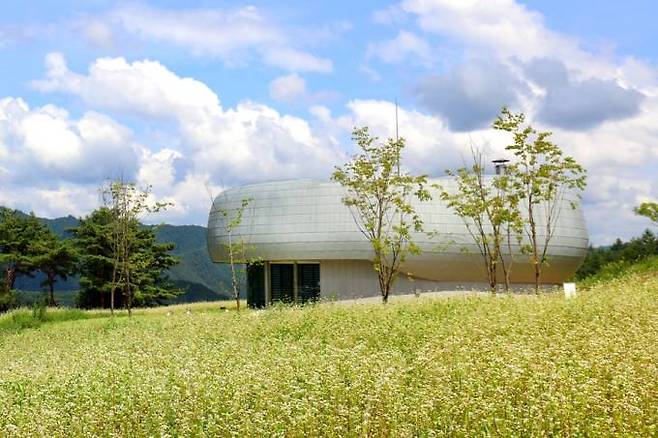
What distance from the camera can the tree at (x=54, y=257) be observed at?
51.8m

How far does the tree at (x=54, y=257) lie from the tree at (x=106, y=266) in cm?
70

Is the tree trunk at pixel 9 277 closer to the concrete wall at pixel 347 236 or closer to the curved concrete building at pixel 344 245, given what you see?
the curved concrete building at pixel 344 245

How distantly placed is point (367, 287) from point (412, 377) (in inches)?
1197

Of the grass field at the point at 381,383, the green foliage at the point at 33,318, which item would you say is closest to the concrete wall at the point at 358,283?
the green foliage at the point at 33,318

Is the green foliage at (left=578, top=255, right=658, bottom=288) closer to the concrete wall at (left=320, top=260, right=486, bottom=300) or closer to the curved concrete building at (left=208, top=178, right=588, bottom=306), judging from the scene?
the curved concrete building at (left=208, top=178, right=588, bottom=306)

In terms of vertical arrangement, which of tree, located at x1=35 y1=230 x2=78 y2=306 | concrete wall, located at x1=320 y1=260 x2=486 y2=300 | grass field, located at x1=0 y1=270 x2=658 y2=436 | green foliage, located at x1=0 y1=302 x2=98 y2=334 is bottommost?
green foliage, located at x1=0 y1=302 x2=98 y2=334

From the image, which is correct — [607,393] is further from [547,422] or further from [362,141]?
[362,141]

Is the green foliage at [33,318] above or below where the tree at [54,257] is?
below

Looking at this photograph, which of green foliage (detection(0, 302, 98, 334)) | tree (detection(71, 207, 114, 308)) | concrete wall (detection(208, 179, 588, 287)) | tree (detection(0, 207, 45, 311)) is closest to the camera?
green foliage (detection(0, 302, 98, 334))

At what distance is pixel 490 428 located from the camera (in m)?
6.91

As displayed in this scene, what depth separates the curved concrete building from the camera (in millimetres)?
38500

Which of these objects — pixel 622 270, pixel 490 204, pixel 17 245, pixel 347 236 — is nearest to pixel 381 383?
pixel 490 204

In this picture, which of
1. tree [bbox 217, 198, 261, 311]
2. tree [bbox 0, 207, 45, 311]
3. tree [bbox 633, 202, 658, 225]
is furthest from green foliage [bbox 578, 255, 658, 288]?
tree [bbox 0, 207, 45, 311]

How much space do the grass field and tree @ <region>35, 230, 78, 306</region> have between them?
38596 mm
